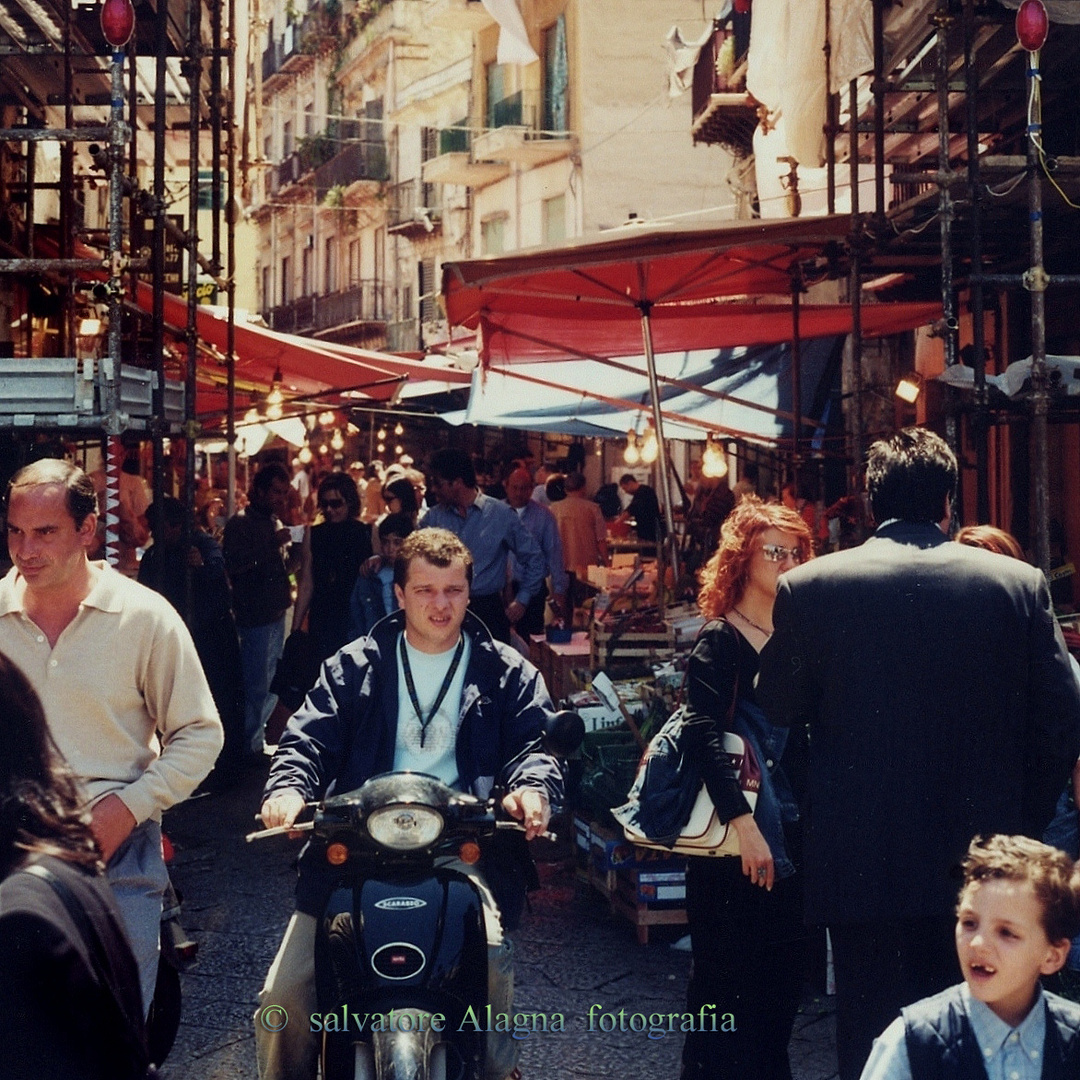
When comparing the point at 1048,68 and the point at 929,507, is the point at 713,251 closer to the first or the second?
the point at 1048,68

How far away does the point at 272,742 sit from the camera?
11281mm

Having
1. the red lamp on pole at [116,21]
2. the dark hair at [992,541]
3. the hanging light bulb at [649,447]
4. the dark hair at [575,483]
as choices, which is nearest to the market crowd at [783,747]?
the dark hair at [992,541]

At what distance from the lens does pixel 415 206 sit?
44.0 meters

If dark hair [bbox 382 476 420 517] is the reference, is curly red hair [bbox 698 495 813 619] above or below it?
below

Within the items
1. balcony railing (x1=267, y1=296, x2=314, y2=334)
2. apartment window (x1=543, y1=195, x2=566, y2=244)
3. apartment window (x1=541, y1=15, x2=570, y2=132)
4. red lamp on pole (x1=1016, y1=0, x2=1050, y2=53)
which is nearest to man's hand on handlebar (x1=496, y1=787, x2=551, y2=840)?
red lamp on pole (x1=1016, y1=0, x2=1050, y2=53)

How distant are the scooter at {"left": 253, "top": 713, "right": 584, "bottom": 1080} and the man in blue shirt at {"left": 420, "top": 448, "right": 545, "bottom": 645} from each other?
6.21 metres

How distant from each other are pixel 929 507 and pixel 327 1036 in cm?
184

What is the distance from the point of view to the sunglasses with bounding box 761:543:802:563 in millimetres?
4812

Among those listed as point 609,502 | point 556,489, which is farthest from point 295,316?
point 556,489

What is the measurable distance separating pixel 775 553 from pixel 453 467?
5.48 m

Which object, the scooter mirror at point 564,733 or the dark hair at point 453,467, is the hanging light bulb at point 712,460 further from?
the scooter mirror at point 564,733

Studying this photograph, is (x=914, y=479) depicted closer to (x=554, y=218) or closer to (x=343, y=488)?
(x=343, y=488)

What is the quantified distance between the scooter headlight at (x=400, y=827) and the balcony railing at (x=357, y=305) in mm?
43390

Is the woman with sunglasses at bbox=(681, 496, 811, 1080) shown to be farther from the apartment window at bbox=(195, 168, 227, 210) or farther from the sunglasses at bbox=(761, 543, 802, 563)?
the apartment window at bbox=(195, 168, 227, 210)
